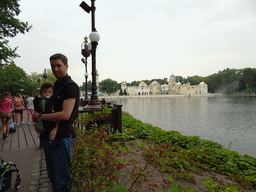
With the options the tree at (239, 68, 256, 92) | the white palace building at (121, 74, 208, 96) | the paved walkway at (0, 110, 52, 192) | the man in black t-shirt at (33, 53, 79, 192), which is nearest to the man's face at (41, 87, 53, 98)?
the man in black t-shirt at (33, 53, 79, 192)

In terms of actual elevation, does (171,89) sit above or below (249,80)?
below

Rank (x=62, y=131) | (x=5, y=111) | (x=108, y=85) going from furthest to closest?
(x=108, y=85) → (x=5, y=111) → (x=62, y=131)

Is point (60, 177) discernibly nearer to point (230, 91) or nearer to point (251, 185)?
point (251, 185)

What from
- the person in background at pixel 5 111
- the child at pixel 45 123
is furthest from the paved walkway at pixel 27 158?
the child at pixel 45 123

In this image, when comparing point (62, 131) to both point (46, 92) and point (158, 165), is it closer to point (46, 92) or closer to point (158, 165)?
point (46, 92)

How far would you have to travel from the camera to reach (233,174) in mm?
3965

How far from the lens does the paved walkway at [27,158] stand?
10.7 ft

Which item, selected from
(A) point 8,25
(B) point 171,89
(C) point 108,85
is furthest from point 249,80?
(A) point 8,25

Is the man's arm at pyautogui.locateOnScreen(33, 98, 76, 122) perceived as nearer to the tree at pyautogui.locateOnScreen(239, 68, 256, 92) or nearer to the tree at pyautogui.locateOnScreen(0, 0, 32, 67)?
the tree at pyautogui.locateOnScreen(0, 0, 32, 67)

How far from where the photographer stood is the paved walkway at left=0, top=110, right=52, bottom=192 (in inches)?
128

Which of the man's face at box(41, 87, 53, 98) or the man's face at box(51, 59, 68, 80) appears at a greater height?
the man's face at box(51, 59, 68, 80)

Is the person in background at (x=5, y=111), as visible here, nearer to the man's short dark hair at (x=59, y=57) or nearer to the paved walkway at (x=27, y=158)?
the paved walkway at (x=27, y=158)

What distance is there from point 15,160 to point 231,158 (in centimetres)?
585

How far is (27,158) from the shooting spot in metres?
4.68
